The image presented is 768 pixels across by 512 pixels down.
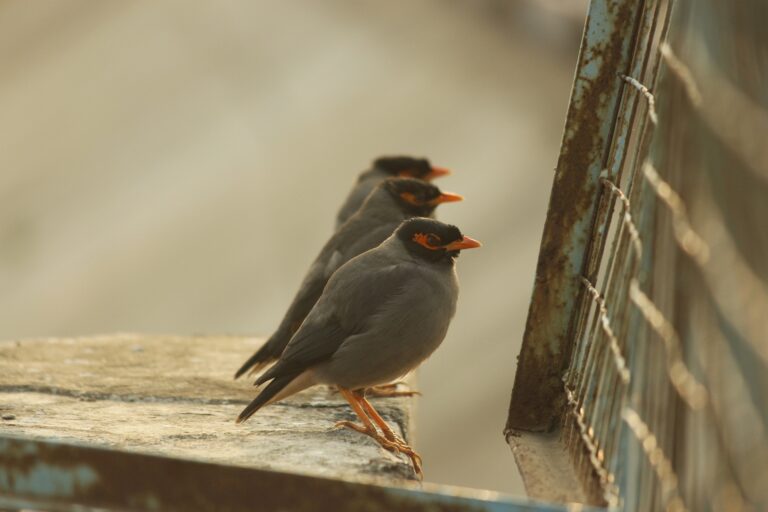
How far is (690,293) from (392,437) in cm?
189

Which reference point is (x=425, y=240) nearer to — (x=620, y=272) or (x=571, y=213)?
(x=571, y=213)

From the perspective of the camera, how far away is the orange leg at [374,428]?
3.56m

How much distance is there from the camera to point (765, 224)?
68.1 inches

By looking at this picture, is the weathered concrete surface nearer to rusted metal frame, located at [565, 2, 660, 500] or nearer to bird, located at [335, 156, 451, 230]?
rusted metal frame, located at [565, 2, 660, 500]

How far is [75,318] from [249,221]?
6.08ft

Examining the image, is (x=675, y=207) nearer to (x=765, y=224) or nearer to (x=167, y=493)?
(x=765, y=224)

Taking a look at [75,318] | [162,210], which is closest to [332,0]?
[162,210]

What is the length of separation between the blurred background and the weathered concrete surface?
214 inches

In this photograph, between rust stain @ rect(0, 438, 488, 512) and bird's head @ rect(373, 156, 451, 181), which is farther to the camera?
bird's head @ rect(373, 156, 451, 181)

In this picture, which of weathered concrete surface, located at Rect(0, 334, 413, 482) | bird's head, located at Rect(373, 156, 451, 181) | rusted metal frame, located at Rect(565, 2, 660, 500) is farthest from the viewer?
bird's head, located at Rect(373, 156, 451, 181)

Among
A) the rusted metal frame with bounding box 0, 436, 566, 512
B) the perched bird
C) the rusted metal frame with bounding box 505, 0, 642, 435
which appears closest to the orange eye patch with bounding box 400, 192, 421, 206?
the perched bird

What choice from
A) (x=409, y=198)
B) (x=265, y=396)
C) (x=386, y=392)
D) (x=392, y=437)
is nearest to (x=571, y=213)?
(x=392, y=437)

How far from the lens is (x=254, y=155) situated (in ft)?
40.0

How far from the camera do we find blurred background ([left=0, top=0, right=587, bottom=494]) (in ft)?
35.2
